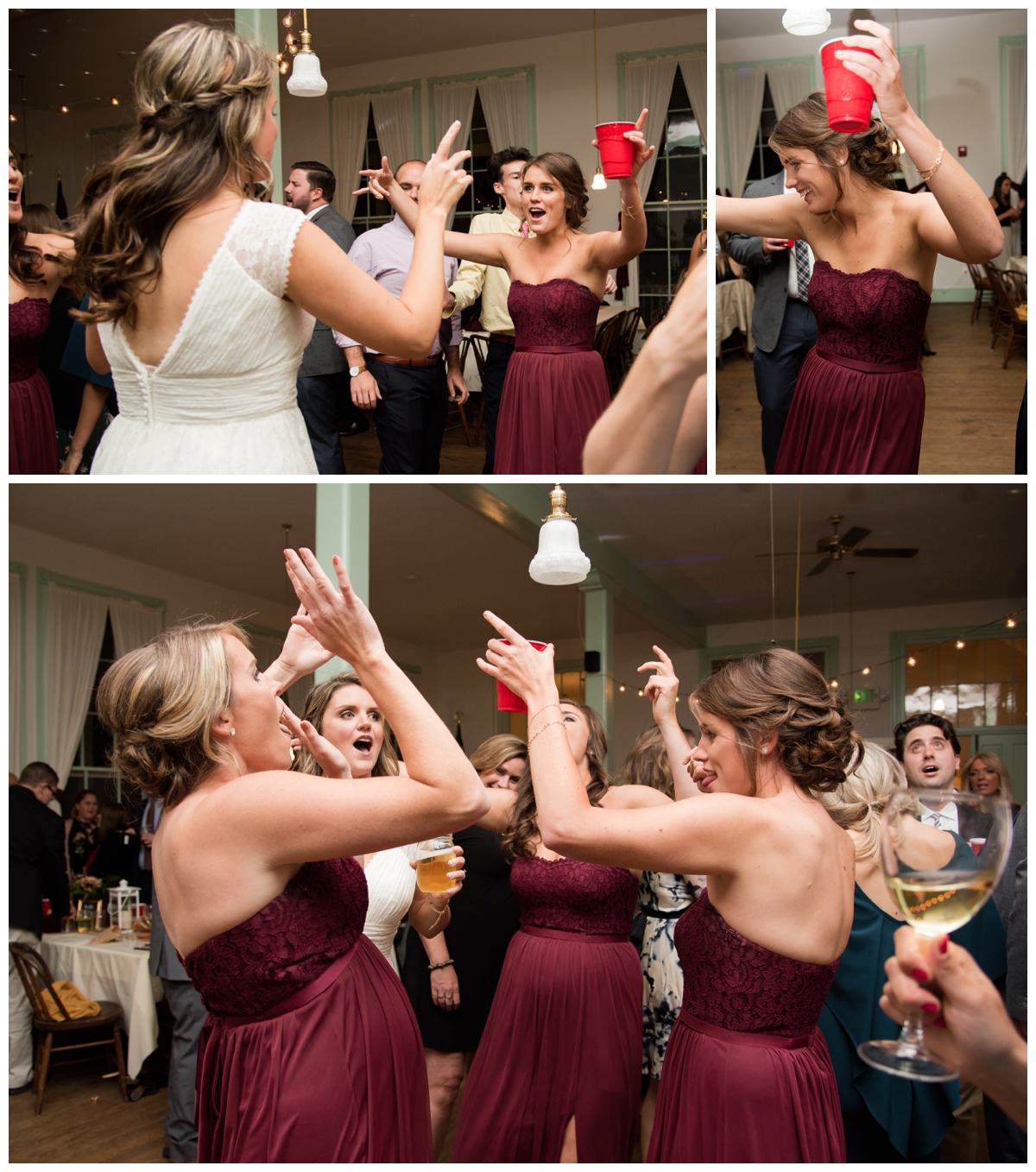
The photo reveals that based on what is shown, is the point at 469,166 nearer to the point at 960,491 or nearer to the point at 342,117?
the point at 342,117

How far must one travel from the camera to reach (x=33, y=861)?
15.5 ft

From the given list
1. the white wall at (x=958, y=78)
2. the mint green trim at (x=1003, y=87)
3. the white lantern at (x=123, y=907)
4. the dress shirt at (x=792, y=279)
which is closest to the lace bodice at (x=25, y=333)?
the dress shirt at (x=792, y=279)

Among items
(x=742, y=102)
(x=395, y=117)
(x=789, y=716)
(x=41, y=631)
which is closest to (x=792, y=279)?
(x=789, y=716)

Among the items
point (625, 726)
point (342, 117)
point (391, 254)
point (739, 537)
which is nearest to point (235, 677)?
point (391, 254)

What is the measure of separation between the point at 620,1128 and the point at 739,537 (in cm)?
556

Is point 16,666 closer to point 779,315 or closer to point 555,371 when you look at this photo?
point 555,371

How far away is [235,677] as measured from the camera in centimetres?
165

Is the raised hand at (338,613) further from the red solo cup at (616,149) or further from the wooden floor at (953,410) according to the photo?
the wooden floor at (953,410)

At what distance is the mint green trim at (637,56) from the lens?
19.5 feet

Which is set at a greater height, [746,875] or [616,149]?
[616,149]

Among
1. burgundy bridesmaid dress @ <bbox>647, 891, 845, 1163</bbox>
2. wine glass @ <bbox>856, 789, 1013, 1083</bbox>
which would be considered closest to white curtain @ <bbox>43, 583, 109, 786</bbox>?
burgundy bridesmaid dress @ <bbox>647, 891, 845, 1163</bbox>

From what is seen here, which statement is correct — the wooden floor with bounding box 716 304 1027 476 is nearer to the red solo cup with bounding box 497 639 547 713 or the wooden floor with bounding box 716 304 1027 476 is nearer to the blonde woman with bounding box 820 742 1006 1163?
the blonde woman with bounding box 820 742 1006 1163

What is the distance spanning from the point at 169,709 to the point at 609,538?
6169mm

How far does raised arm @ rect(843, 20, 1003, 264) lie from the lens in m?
1.89
